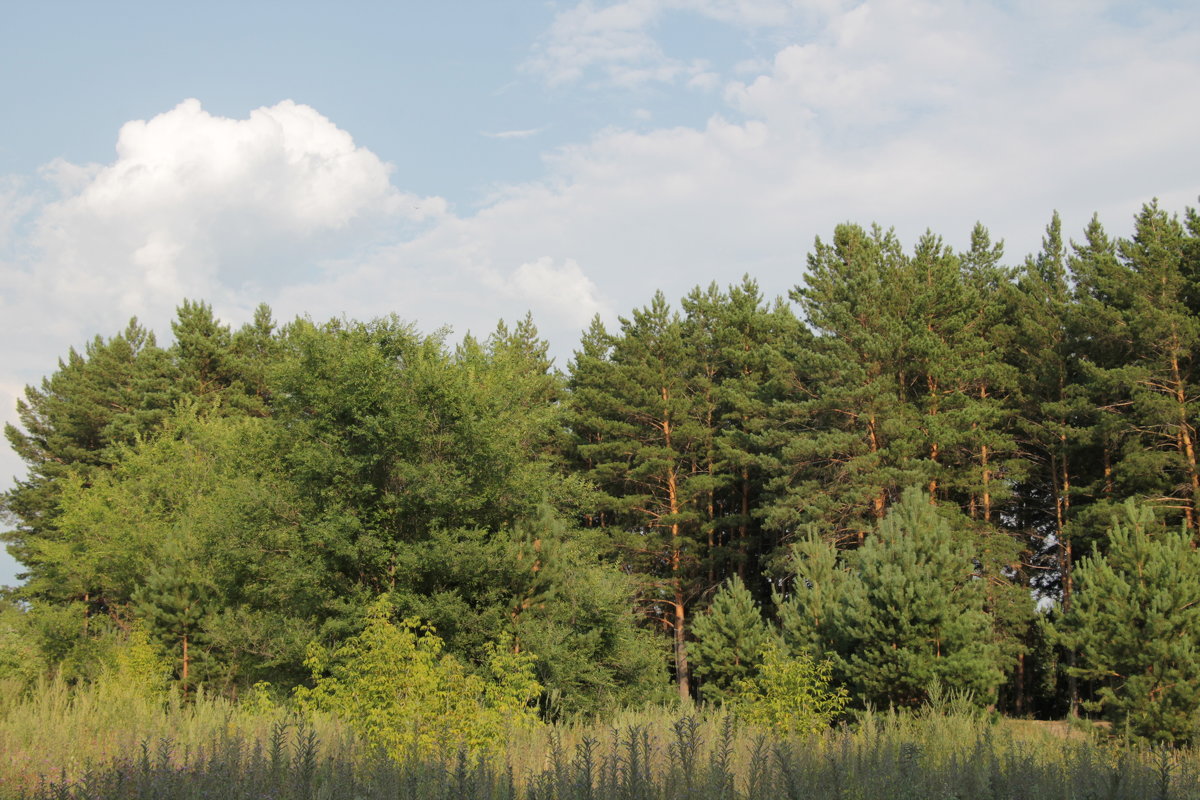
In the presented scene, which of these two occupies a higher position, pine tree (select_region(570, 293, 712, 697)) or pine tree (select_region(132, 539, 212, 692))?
pine tree (select_region(570, 293, 712, 697))

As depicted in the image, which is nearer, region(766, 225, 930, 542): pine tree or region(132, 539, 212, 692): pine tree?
region(132, 539, 212, 692): pine tree

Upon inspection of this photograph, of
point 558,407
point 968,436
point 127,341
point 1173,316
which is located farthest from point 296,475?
point 127,341

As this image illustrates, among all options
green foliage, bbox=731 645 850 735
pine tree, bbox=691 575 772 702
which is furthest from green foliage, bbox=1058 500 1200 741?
pine tree, bbox=691 575 772 702

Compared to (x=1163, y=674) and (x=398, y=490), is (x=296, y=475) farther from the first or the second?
(x=1163, y=674)

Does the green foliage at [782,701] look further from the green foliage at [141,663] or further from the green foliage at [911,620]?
the green foliage at [141,663]

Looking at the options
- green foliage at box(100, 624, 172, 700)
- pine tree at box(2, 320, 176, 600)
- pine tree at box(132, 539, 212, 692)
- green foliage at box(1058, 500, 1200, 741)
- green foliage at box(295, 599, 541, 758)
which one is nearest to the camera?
green foliage at box(295, 599, 541, 758)

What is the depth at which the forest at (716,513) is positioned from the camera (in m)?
19.0

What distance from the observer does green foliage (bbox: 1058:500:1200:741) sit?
635 inches

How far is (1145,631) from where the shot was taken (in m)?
16.7

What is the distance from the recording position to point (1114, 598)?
17219mm

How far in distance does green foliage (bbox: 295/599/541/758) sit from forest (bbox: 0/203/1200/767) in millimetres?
91

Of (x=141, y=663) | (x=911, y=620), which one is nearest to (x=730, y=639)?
(x=911, y=620)

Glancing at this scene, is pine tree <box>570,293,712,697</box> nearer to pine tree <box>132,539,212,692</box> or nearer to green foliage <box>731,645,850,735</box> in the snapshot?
pine tree <box>132,539,212,692</box>

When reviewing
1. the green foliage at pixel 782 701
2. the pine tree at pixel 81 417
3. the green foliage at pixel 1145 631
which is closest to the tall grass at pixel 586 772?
the green foliage at pixel 782 701
